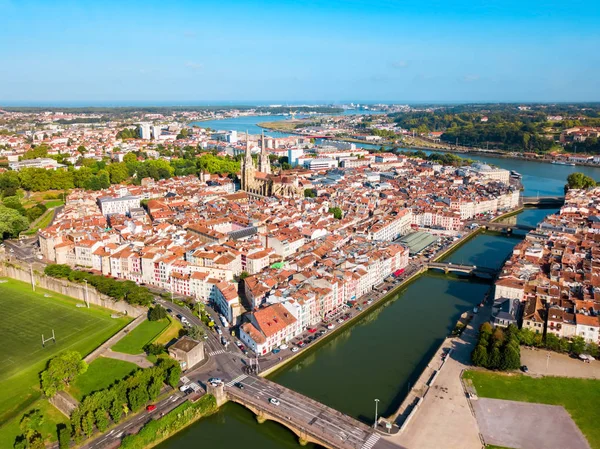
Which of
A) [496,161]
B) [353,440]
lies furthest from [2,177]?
[496,161]

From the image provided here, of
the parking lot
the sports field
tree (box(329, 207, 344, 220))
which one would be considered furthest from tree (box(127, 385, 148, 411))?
tree (box(329, 207, 344, 220))

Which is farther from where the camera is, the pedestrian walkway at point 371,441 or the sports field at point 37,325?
the sports field at point 37,325

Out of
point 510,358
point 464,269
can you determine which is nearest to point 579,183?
point 464,269

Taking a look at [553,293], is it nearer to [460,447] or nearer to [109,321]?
[460,447]

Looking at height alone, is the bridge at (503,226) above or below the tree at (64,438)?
above

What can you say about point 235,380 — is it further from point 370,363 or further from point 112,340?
point 112,340

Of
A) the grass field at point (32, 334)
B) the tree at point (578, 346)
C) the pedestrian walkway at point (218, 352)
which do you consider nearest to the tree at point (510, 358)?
the tree at point (578, 346)

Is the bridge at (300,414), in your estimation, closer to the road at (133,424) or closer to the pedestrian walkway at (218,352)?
the road at (133,424)
